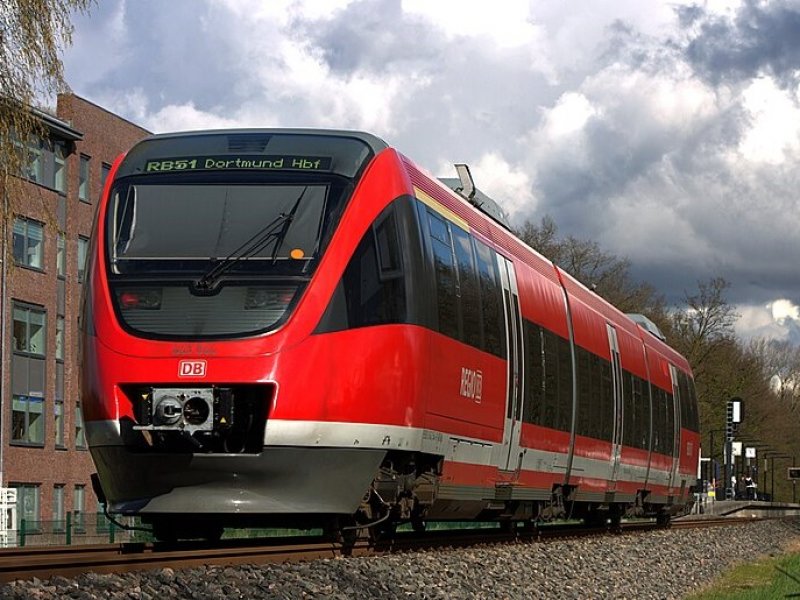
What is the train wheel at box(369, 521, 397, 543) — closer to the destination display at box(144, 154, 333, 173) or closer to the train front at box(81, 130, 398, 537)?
the train front at box(81, 130, 398, 537)

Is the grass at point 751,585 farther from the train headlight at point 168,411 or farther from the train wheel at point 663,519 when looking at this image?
the train wheel at point 663,519

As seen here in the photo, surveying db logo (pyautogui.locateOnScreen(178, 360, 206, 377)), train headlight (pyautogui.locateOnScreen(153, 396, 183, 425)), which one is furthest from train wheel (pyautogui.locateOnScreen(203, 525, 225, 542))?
db logo (pyautogui.locateOnScreen(178, 360, 206, 377))

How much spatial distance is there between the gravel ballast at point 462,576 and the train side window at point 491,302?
2.24 metres

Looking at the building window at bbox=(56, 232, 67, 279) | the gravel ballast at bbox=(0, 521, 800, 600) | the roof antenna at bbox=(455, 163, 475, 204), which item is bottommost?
the gravel ballast at bbox=(0, 521, 800, 600)

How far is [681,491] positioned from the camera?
34719 mm

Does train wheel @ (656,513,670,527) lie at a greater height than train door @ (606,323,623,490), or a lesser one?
lesser

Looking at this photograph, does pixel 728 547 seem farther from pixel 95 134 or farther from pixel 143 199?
pixel 95 134

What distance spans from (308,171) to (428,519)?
4.02m

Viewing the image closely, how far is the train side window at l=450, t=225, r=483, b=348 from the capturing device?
53.0 feet

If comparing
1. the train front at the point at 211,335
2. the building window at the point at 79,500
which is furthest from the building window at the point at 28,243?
the train front at the point at 211,335

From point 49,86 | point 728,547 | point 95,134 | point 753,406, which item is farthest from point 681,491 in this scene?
point 753,406

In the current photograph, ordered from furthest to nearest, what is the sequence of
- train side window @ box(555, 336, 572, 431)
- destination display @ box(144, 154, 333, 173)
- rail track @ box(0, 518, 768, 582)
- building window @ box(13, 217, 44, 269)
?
building window @ box(13, 217, 44, 269) → train side window @ box(555, 336, 572, 431) → destination display @ box(144, 154, 333, 173) → rail track @ box(0, 518, 768, 582)

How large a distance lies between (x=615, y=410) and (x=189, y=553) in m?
15.2

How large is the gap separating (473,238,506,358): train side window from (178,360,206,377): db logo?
475 cm
